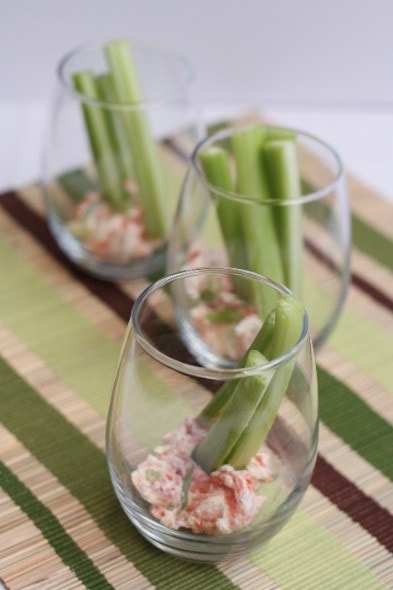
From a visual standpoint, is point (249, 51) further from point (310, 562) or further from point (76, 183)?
point (310, 562)

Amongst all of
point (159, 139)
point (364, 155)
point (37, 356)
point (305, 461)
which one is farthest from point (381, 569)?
point (364, 155)

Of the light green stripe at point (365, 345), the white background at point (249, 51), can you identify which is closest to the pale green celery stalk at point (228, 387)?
the light green stripe at point (365, 345)

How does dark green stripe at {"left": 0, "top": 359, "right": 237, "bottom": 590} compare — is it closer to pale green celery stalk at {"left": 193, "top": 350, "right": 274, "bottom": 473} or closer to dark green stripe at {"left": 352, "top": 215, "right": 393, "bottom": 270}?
pale green celery stalk at {"left": 193, "top": 350, "right": 274, "bottom": 473}

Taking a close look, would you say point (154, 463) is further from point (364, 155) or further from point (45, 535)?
point (364, 155)

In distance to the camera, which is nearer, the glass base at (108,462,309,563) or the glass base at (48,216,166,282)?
the glass base at (108,462,309,563)

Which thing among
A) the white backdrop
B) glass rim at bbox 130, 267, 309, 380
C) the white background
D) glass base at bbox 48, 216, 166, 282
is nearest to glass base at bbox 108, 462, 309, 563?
glass rim at bbox 130, 267, 309, 380

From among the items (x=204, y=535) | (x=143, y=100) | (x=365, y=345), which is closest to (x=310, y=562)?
(x=204, y=535)
